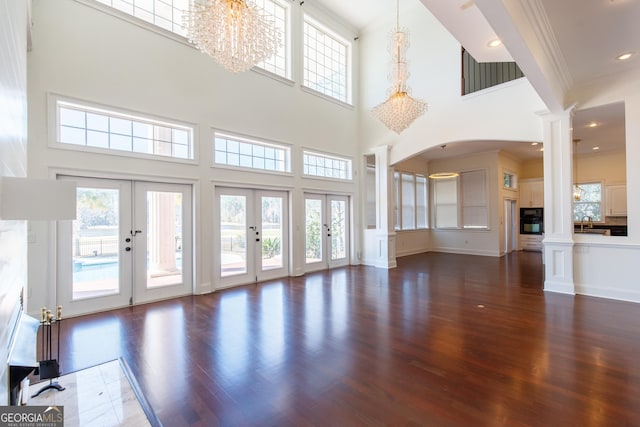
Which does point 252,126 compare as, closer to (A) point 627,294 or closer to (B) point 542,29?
(B) point 542,29

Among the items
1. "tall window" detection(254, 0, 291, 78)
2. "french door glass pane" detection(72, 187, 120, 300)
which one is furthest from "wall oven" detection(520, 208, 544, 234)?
"french door glass pane" detection(72, 187, 120, 300)

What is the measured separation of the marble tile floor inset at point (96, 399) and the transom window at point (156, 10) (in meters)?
4.66

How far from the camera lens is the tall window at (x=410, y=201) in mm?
9742

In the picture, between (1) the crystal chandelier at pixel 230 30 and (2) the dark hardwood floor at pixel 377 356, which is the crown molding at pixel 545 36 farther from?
(2) the dark hardwood floor at pixel 377 356

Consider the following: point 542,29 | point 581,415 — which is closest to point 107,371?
point 581,415

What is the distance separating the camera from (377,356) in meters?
2.93

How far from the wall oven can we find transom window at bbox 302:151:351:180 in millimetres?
7004

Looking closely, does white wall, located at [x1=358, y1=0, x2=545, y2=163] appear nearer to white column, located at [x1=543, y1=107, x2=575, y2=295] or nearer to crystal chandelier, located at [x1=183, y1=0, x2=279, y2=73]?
white column, located at [x1=543, y1=107, x2=575, y2=295]

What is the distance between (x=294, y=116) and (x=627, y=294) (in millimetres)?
6682

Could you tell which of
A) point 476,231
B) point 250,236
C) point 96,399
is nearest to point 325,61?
point 250,236

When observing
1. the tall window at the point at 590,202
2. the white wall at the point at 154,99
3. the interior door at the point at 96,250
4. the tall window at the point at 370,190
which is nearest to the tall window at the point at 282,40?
the white wall at the point at 154,99

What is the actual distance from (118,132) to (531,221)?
12.1m

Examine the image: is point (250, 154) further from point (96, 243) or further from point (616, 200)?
point (616, 200)

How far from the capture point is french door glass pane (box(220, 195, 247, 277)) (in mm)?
5758
